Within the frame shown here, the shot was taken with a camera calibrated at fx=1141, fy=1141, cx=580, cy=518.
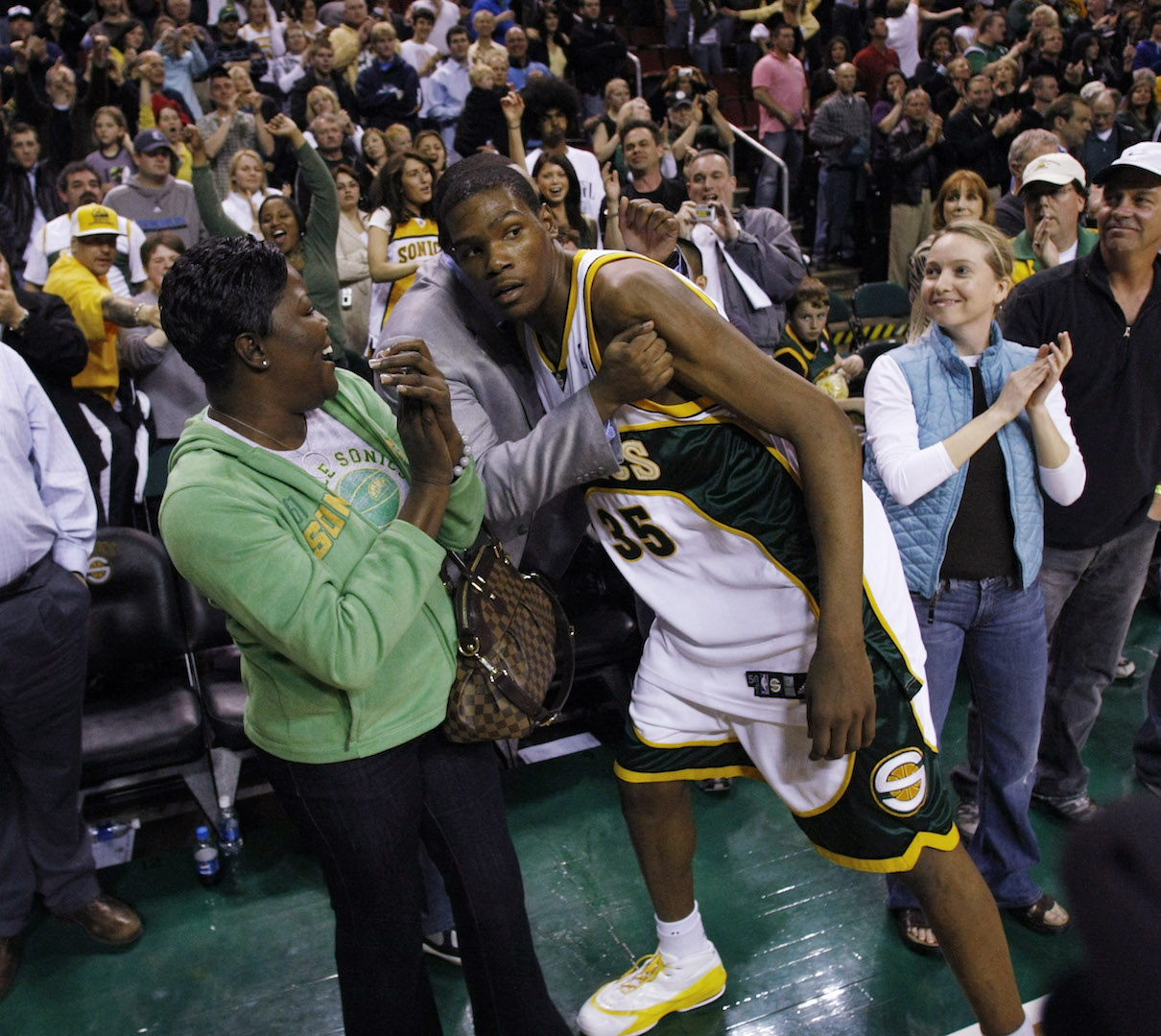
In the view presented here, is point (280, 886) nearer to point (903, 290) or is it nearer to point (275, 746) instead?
point (275, 746)

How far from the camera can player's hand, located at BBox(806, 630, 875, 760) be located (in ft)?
6.86

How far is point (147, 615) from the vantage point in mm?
3660

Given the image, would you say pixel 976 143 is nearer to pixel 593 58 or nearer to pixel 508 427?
pixel 593 58

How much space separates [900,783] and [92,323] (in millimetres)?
4009

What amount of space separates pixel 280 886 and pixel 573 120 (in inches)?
230

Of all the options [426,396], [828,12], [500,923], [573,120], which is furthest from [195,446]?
[828,12]

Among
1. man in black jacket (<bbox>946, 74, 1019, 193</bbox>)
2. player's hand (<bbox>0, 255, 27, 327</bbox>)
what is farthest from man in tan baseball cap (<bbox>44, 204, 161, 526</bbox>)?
man in black jacket (<bbox>946, 74, 1019, 193</bbox>)

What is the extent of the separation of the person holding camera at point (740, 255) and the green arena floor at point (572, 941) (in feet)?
6.60

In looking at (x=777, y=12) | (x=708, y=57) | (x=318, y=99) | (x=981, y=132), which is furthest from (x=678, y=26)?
(x=318, y=99)

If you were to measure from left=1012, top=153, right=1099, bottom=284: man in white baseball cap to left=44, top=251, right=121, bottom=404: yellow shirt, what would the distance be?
375 centimetres

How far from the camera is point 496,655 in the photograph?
2.06 m

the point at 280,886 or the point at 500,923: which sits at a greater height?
the point at 500,923

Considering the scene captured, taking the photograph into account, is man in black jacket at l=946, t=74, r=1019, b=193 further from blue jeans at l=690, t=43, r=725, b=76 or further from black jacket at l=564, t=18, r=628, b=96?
blue jeans at l=690, t=43, r=725, b=76

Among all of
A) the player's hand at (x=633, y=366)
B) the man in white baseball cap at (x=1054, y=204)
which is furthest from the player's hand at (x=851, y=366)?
the player's hand at (x=633, y=366)
